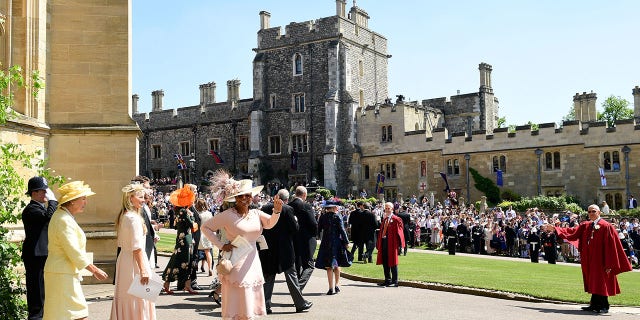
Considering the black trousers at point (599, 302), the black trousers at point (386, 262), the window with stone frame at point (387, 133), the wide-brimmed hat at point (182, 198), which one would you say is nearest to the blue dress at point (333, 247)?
the black trousers at point (386, 262)

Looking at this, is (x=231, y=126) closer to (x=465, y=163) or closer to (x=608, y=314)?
(x=465, y=163)

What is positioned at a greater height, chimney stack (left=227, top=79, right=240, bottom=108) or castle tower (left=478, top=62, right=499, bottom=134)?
chimney stack (left=227, top=79, right=240, bottom=108)

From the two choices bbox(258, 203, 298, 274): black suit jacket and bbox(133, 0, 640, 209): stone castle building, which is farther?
bbox(133, 0, 640, 209): stone castle building

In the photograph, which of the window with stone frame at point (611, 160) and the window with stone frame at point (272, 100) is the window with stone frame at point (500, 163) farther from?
the window with stone frame at point (272, 100)

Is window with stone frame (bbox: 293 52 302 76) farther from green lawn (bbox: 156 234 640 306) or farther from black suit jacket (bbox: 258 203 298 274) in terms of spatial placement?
black suit jacket (bbox: 258 203 298 274)

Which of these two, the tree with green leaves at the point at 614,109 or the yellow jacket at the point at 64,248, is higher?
the tree with green leaves at the point at 614,109

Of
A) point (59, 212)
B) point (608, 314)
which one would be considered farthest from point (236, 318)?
point (608, 314)

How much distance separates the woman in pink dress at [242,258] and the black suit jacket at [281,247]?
2.60 metres

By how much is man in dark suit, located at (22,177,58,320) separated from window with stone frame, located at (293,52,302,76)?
43.4m

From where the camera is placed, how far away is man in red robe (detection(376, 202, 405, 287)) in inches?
522

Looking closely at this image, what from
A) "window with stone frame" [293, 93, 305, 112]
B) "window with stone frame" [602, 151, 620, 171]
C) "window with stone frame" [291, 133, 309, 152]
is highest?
"window with stone frame" [293, 93, 305, 112]

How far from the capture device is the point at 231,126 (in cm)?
5503

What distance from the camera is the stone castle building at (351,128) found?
1609 inches

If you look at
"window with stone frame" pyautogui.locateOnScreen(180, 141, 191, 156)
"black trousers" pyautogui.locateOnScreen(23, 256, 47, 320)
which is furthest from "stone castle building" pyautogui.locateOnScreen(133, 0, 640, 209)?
"black trousers" pyautogui.locateOnScreen(23, 256, 47, 320)
